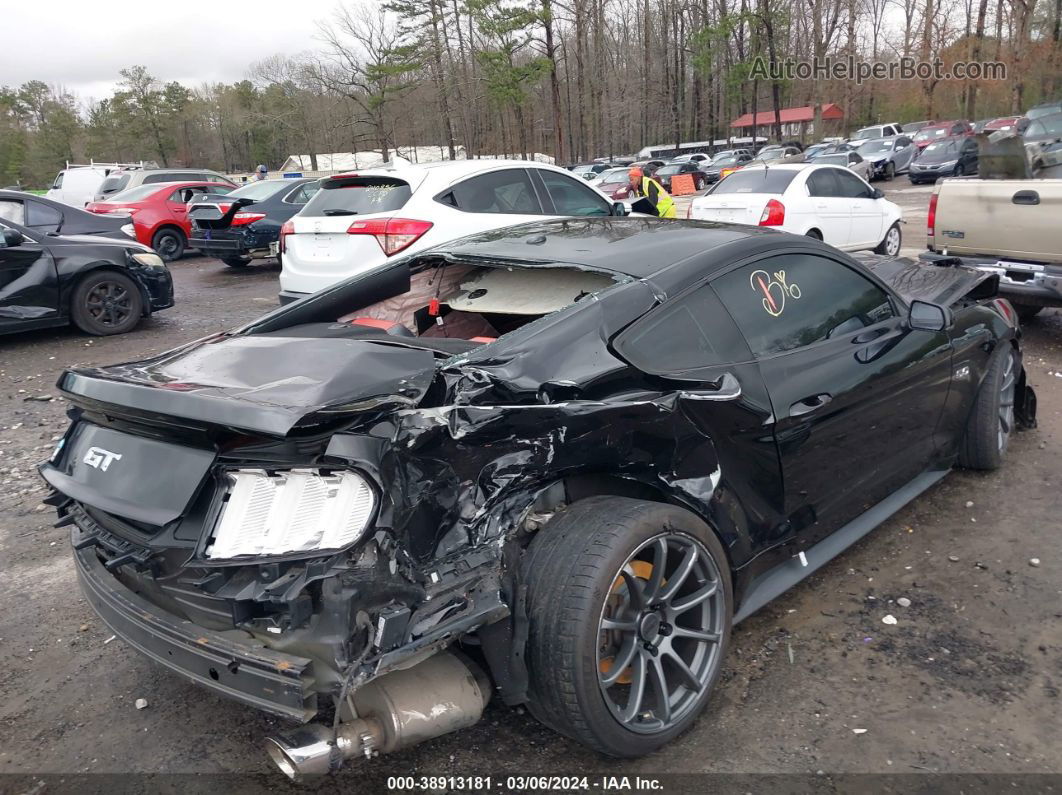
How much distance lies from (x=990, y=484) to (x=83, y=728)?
4453 millimetres

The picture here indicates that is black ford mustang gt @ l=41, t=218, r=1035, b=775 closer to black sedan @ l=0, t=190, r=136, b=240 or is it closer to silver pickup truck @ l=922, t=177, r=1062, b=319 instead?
silver pickup truck @ l=922, t=177, r=1062, b=319

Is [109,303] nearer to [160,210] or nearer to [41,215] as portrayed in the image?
[41,215]

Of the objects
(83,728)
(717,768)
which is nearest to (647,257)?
(717,768)

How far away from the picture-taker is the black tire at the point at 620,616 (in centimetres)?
230

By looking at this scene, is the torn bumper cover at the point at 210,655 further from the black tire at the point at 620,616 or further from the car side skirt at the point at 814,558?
the car side skirt at the point at 814,558

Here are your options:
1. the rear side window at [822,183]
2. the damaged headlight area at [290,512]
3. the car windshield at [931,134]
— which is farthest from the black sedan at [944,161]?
the damaged headlight area at [290,512]

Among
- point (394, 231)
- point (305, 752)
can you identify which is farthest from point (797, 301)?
point (394, 231)

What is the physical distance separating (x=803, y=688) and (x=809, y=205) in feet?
29.3

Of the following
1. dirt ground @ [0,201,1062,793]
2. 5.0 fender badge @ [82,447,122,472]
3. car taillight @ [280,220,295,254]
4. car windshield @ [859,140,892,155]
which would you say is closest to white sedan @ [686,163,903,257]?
car taillight @ [280,220,295,254]

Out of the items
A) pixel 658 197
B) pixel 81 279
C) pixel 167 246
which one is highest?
pixel 658 197

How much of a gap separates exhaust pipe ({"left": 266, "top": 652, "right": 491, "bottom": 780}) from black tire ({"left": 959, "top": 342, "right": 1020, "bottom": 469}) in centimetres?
323

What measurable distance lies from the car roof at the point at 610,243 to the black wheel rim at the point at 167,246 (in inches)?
563

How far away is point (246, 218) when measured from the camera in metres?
13.8

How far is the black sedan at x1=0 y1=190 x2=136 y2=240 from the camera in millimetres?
9055
